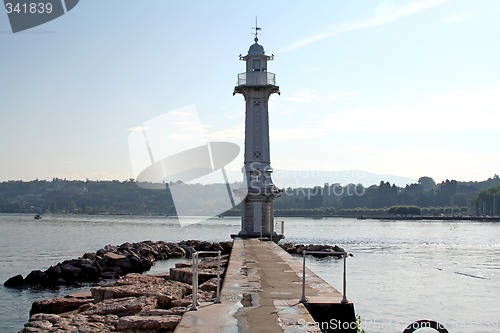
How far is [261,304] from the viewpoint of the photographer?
9672 mm

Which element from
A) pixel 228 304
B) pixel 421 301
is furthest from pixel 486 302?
pixel 228 304

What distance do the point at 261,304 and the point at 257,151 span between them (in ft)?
73.4

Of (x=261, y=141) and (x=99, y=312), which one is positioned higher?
(x=261, y=141)

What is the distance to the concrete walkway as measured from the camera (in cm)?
803

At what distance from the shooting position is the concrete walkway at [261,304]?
8.03 meters

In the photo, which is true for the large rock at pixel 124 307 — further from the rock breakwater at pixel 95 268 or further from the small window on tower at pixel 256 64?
the small window on tower at pixel 256 64

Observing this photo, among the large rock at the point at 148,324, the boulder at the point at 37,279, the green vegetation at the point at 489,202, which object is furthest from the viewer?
the green vegetation at the point at 489,202

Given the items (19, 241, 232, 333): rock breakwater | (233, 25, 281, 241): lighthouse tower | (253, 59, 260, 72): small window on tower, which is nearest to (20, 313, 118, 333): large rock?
(19, 241, 232, 333): rock breakwater

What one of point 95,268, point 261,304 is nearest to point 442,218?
point 95,268

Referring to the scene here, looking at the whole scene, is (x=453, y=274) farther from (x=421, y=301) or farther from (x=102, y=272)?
(x=102, y=272)

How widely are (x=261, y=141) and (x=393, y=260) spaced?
845cm

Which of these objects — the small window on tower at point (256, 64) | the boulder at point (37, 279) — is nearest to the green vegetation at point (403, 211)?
the small window on tower at point (256, 64)

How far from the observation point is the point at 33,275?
21844mm

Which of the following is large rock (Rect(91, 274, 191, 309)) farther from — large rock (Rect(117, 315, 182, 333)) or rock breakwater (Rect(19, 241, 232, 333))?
large rock (Rect(117, 315, 182, 333))
